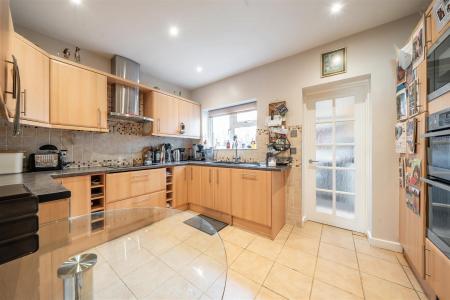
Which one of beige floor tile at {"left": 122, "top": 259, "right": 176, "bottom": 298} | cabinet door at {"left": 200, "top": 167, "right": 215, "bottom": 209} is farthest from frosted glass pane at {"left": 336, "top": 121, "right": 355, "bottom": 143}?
beige floor tile at {"left": 122, "top": 259, "right": 176, "bottom": 298}

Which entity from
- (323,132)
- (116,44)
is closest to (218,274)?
(323,132)

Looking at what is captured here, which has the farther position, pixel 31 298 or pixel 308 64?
→ pixel 308 64

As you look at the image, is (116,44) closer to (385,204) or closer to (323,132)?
(323,132)

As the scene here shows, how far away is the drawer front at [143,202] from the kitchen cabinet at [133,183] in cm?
5

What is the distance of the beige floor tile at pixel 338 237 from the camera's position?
1911mm

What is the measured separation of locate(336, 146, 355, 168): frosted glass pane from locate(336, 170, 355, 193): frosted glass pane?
0.31 feet

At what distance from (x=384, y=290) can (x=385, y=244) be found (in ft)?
2.41

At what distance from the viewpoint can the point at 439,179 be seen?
108 cm

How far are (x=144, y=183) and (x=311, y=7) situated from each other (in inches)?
111

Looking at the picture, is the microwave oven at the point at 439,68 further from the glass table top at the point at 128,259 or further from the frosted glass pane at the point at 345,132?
the glass table top at the point at 128,259

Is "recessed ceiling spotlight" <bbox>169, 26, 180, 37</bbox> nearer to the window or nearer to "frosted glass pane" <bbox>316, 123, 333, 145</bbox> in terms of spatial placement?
the window

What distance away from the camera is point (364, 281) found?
1.38 meters

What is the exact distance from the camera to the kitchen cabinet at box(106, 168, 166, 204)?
80.0 inches

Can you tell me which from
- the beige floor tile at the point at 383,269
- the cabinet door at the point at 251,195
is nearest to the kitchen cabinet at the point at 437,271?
the beige floor tile at the point at 383,269
